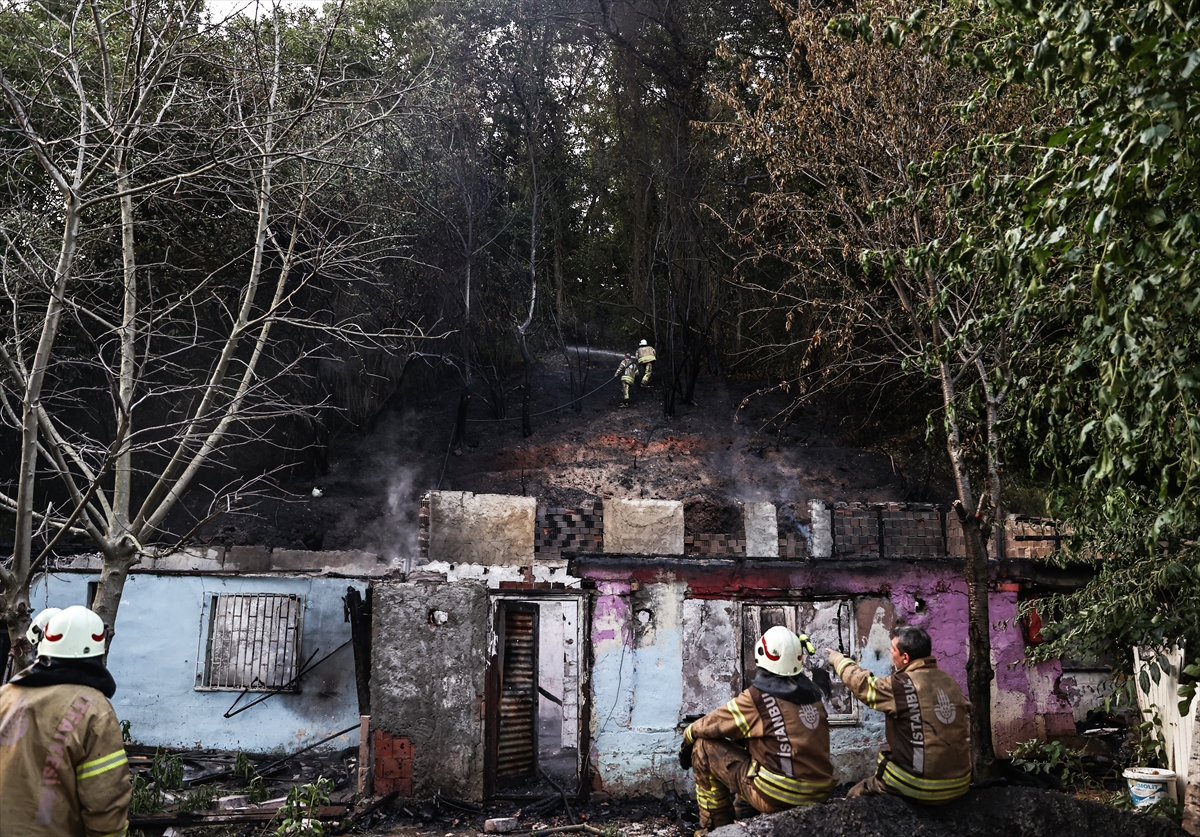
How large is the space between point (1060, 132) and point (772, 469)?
16447 millimetres

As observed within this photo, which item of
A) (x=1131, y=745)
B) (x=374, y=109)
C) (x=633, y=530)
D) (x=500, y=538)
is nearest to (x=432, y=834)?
(x=500, y=538)

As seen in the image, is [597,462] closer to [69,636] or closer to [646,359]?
[646,359]

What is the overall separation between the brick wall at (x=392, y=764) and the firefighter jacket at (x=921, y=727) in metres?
5.16

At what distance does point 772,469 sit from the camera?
20234mm

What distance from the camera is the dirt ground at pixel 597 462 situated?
17562mm

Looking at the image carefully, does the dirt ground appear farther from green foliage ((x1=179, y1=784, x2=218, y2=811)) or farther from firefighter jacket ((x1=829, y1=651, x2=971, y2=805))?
firefighter jacket ((x1=829, y1=651, x2=971, y2=805))

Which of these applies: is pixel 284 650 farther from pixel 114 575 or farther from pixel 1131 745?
pixel 1131 745

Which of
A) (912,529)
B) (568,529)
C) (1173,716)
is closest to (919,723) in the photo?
(1173,716)

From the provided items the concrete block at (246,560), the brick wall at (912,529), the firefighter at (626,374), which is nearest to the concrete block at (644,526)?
the brick wall at (912,529)

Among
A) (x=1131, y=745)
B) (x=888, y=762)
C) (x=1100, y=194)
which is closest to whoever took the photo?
(x=1100, y=194)

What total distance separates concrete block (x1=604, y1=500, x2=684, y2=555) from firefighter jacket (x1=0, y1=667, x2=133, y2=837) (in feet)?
23.9

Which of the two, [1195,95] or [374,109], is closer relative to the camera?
[1195,95]

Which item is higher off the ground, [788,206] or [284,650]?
[788,206]

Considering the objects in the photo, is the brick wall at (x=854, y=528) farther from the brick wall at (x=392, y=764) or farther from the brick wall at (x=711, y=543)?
the brick wall at (x=392, y=764)
